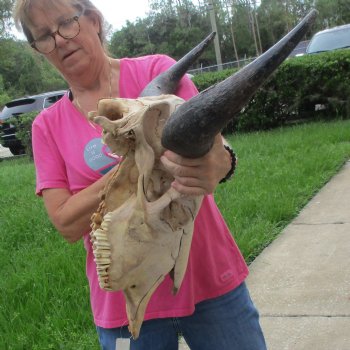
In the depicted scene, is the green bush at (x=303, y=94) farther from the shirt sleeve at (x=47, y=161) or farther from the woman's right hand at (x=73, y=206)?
the woman's right hand at (x=73, y=206)

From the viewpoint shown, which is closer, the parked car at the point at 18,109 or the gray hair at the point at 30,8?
the gray hair at the point at 30,8

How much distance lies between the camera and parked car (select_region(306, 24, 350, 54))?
12152mm

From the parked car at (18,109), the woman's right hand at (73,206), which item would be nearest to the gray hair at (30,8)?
the woman's right hand at (73,206)

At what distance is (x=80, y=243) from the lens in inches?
203

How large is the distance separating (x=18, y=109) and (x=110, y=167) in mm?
16675

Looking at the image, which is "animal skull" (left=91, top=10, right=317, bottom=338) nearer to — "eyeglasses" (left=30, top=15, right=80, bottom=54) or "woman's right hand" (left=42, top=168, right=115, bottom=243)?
"woman's right hand" (left=42, top=168, right=115, bottom=243)

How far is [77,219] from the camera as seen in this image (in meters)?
1.92

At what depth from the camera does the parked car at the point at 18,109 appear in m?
16.3

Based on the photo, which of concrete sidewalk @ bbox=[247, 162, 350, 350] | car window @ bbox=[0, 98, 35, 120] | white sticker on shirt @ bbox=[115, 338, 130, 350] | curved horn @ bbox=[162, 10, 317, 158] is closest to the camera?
curved horn @ bbox=[162, 10, 317, 158]

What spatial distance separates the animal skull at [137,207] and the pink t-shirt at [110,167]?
33 centimetres

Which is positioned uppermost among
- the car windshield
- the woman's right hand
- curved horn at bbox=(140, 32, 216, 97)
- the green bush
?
curved horn at bbox=(140, 32, 216, 97)

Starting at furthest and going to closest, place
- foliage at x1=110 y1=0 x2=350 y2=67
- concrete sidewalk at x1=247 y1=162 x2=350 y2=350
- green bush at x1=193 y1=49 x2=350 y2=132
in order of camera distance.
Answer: foliage at x1=110 y1=0 x2=350 y2=67 < green bush at x1=193 y1=49 x2=350 y2=132 < concrete sidewalk at x1=247 y1=162 x2=350 y2=350

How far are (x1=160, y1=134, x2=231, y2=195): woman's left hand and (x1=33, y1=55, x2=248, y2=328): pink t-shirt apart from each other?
17.9 inches

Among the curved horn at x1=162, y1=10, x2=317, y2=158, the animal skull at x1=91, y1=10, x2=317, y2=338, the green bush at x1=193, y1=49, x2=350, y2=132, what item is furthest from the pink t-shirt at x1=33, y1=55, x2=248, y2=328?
the green bush at x1=193, y1=49, x2=350, y2=132
